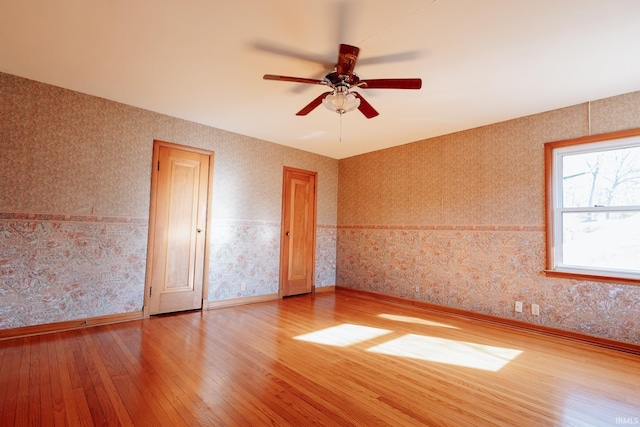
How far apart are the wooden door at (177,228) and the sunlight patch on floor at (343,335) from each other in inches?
73.3

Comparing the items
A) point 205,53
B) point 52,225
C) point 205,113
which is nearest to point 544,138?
point 205,53

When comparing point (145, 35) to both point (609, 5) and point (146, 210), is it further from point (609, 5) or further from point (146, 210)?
point (609, 5)

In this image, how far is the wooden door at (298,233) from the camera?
206 inches

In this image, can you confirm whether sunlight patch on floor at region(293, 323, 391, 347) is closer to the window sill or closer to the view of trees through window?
the window sill

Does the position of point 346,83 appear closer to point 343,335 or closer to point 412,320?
point 343,335

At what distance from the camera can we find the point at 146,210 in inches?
150

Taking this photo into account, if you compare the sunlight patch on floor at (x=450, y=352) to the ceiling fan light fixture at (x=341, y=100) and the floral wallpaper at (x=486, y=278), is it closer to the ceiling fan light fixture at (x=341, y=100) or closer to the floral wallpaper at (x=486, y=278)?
the floral wallpaper at (x=486, y=278)

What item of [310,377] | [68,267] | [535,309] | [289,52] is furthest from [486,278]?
[68,267]

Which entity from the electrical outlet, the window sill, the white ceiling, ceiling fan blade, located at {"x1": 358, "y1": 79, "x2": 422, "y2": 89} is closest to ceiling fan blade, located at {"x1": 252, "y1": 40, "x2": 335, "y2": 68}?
the white ceiling

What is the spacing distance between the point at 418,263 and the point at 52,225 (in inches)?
179

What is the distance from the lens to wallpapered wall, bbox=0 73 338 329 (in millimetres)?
2990

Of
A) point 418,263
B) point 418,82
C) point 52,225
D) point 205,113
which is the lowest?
point 418,263

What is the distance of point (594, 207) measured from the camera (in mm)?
3270

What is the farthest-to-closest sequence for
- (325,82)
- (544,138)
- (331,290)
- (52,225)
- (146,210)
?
1. (331,290)
2. (146,210)
3. (544,138)
4. (52,225)
5. (325,82)
